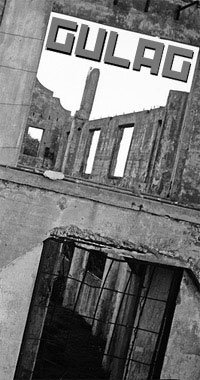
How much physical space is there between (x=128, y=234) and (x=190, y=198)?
1041mm

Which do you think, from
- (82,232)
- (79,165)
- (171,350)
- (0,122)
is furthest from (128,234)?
(79,165)

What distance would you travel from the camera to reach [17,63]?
8.61 metres

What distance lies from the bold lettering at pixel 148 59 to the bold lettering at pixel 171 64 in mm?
119

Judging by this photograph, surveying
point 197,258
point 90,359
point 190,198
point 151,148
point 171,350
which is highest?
point 151,148

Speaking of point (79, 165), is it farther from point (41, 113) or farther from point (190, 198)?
point (190, 198)

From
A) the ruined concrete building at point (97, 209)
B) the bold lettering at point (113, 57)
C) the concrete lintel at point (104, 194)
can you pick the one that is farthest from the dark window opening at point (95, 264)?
the bold lettering at point (113, 57)

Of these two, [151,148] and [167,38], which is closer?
[167,38]

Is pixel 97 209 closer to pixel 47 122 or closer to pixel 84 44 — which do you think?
pixel 84 44

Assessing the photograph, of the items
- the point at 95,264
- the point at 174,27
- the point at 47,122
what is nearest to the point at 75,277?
the point at 95,264

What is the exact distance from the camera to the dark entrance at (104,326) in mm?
9477

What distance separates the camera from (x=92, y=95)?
24.2m

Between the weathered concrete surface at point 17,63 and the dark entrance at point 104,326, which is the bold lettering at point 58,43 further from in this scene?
the dark entrance at point 104,326

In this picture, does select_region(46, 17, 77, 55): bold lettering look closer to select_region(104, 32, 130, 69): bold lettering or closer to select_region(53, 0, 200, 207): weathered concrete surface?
select_region(53, 0, 200, 207): weathered concrete surface

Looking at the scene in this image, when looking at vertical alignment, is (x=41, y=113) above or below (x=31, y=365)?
above
